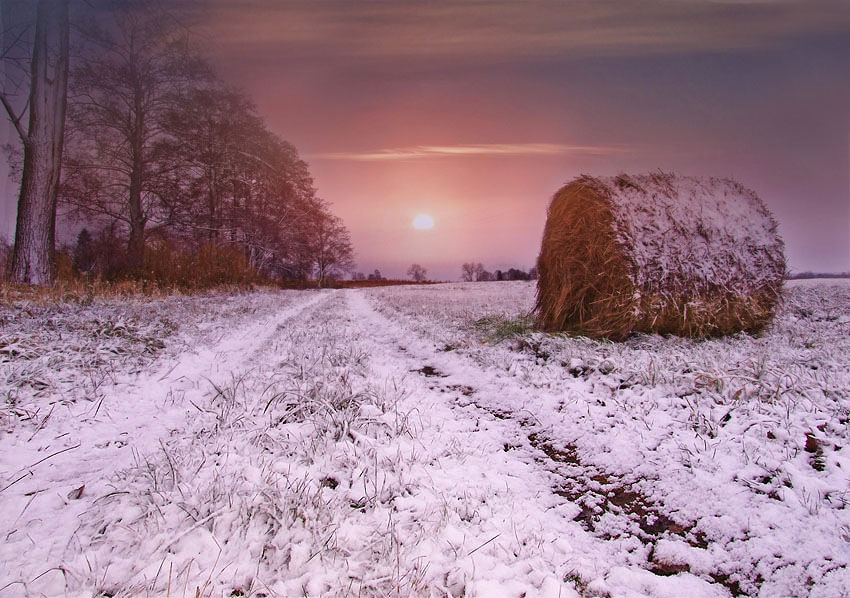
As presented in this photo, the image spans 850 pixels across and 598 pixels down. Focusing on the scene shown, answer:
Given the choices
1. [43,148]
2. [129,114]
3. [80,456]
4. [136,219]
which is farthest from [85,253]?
[80,456]

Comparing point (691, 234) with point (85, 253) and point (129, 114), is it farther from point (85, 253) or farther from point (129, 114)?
point (129, 114)

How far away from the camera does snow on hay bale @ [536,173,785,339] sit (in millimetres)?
5684

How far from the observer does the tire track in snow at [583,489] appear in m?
1.55

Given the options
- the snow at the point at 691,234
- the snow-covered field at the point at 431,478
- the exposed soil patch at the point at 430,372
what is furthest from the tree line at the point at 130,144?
the snow at the point at 691,234

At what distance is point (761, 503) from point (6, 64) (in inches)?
542

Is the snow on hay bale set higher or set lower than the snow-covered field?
higher

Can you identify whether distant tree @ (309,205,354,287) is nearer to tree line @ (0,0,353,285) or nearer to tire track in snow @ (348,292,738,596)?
tree line @ (0,0,353,285)

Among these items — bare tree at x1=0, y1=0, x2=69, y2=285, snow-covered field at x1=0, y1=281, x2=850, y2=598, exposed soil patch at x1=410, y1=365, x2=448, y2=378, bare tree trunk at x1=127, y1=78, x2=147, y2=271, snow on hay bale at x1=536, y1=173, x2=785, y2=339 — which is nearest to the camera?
snow-covered field at x1=0, y1=281, x2=850, y2=598

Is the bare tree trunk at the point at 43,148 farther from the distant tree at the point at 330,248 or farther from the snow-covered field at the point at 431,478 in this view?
the distant tree at the point at 330,248

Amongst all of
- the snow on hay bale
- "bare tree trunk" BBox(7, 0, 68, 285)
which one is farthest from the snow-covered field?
"bare tree trunk" BBox(7, 0, 68, 285)

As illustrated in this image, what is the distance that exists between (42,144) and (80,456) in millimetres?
10762

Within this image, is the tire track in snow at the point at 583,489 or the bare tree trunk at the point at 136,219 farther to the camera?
the bare tree trunk at the point at 136,219

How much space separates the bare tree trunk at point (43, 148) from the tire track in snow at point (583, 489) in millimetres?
10112

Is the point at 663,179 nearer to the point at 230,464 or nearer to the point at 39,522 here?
the point at 230,464
